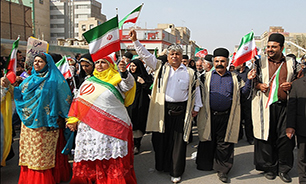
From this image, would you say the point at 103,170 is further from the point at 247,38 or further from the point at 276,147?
the point at 247,38

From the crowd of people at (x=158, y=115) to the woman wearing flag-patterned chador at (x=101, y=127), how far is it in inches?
0.5

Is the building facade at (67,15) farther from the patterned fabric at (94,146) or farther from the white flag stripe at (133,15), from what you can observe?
the patterned fabric at (94,146)

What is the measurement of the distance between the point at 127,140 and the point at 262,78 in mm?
2137

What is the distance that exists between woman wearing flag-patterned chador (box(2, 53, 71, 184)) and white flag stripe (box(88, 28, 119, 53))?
2.10ft

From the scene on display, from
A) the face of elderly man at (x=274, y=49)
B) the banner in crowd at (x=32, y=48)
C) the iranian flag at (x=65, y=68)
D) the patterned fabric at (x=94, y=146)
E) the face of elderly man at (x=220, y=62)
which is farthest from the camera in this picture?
the iranian flag at (x=65, y=68)

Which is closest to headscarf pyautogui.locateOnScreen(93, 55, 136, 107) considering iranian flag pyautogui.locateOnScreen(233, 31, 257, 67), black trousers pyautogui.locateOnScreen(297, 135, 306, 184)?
iranian flag pyautogui.locateOnScreen(233, 31, 257, 67)

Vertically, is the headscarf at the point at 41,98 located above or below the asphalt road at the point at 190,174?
above

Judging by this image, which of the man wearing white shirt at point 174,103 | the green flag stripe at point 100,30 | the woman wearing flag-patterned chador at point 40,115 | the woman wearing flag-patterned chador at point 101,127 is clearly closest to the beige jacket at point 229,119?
the man wearing white shirt at point 174,103

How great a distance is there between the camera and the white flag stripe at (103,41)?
3.10m

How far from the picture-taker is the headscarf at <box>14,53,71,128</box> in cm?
317

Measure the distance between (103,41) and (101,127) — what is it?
1058 mm

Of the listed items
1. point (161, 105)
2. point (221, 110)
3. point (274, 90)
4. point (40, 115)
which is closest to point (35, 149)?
point (40, 115)

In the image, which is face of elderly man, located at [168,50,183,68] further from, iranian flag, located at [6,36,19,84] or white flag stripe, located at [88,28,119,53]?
iranian flag, located at [6,36,19,84]

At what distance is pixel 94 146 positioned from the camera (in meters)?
3.10
